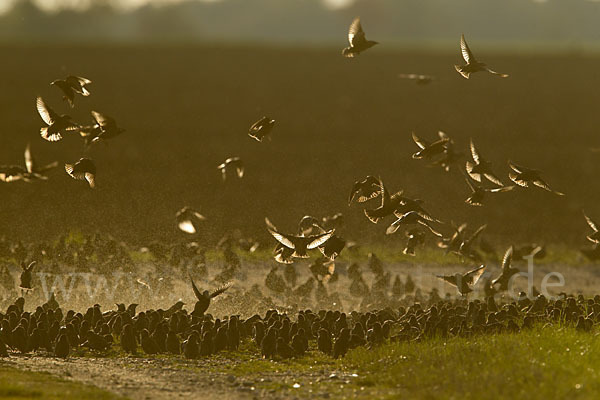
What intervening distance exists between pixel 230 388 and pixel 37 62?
5786cm

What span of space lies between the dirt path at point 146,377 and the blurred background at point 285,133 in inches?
310

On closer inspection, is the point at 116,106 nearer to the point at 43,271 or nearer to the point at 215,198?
the point at 215,198

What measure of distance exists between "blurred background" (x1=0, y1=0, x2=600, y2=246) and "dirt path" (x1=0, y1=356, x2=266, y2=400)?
786 centimetres

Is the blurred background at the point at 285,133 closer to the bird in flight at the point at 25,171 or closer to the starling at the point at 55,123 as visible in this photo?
the starling at the point at 55,123

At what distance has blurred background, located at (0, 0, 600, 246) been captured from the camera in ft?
116

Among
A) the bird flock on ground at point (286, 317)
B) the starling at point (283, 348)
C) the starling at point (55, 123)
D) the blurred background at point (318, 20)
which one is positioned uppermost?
the blurred background at point (318, 20)

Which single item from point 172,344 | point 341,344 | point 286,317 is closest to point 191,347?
point 172,344

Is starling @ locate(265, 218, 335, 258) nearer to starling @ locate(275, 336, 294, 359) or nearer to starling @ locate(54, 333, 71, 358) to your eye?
starling @ locate(275, 336, 294, 359)

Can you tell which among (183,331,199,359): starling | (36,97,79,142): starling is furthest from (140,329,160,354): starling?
(36,97,79,142): starling

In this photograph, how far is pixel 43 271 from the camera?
22.9 metres

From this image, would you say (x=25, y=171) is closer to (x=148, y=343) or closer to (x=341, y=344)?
(x=148, y=343)

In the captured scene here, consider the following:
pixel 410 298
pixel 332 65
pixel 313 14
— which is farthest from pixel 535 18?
pixel 410 298

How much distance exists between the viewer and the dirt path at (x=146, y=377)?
43.4 ft

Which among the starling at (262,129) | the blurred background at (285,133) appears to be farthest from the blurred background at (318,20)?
the starling at (262,129)
